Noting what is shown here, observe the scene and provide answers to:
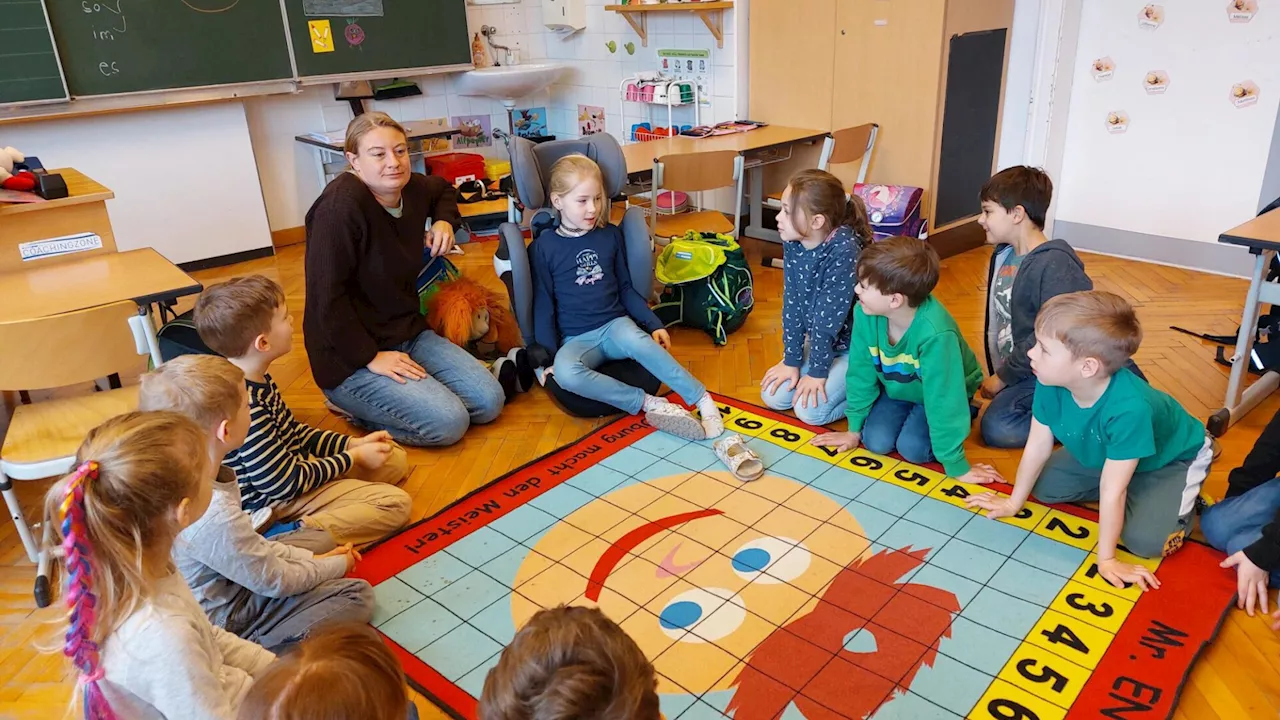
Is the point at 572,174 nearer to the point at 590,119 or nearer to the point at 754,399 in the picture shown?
the point at 754,399

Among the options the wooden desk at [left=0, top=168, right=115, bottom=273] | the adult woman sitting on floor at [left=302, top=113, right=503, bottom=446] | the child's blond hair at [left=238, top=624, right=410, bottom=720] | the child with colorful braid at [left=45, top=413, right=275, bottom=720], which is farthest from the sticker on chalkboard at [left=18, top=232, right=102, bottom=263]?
the child's blond hair at [left=238, top=624, right=410, bottom=720]

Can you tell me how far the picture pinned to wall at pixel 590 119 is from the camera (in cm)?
607

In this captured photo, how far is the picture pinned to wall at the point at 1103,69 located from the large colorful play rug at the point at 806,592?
2.89 metres

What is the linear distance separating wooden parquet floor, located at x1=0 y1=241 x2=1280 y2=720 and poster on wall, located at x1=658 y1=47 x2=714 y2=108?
3.13ft

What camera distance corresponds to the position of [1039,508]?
2.42 m

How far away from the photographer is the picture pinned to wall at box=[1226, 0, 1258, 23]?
151 inches

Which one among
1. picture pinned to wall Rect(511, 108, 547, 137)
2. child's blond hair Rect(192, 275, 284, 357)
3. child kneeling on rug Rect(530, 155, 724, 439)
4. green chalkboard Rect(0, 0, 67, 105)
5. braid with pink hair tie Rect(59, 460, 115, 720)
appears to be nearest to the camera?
braid with pink hair tie Rect(59, 460, 115, 720)

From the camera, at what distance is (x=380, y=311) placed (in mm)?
3041

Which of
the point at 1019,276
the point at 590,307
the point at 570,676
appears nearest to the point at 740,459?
the point at 590,307

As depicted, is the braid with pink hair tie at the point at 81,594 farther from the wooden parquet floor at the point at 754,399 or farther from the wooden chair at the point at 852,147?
the wooden chair at the point at 852,147

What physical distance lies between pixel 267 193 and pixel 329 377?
3.06 meters

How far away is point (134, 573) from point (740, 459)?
66.0 inches

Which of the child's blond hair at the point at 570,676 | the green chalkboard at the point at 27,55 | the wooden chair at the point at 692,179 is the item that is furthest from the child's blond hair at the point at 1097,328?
the green chalkboard at the point at 27,55

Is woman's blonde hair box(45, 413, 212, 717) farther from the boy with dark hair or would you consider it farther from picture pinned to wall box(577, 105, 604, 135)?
picture pinned to wall box(577, 105, 604, 135)
